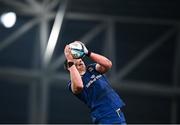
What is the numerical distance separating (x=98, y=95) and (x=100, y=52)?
1217cm

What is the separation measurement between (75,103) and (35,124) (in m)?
3.34

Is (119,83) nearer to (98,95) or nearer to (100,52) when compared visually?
(100,52)

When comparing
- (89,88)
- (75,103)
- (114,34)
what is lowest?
(89,88)

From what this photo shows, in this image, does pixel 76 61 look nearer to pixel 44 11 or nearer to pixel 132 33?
pixel 44 11

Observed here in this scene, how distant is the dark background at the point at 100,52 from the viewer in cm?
1862

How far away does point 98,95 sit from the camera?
26.8ft

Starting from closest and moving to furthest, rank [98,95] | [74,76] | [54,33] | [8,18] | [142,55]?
[74,76], [98,95], [54,33], [8,18], [142,55]

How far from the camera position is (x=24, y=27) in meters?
19.0

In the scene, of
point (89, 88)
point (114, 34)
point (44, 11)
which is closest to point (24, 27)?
point (44, 11)

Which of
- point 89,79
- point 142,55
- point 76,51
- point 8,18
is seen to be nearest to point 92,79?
point 89,79

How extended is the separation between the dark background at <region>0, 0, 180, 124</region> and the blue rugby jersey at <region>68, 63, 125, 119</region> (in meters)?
9.54

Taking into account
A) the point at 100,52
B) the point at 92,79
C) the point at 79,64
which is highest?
the point at 100,52

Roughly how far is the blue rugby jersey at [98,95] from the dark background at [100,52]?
31.3 ft

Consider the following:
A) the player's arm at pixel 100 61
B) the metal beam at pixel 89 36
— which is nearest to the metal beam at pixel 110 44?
the metal beam at pixel 89 36
